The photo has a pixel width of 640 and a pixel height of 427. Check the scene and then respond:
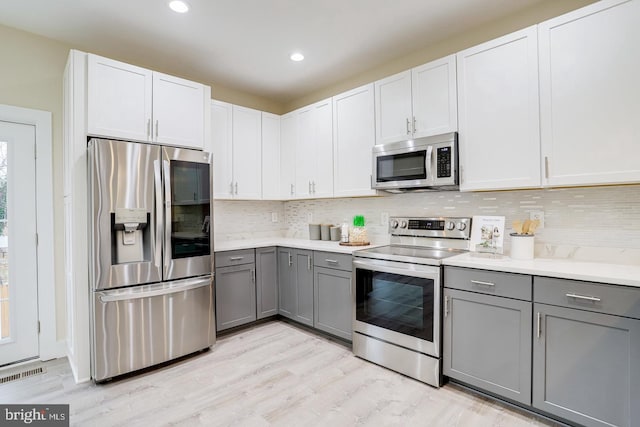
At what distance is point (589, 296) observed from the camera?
169 cm

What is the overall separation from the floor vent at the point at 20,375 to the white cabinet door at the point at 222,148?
200 cm

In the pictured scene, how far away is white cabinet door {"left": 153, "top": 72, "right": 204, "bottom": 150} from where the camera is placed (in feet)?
8.89

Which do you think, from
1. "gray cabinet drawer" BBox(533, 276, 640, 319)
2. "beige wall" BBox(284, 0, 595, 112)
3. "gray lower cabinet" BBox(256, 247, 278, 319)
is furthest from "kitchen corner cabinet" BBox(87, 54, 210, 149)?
"gray cabinet drawer" BBox(533, 276, 640, 319)

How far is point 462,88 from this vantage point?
240 centimetres

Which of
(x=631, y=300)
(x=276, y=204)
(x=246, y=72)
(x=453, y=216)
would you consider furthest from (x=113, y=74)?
(x=631, y=300)

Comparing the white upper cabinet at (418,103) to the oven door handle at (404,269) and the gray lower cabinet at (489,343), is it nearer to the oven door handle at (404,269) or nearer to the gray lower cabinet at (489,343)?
the oven door handle at (404,269)

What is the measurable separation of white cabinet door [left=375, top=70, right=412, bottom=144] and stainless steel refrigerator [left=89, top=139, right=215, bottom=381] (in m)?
1.58

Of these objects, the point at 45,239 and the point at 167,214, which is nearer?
the point at 167,214

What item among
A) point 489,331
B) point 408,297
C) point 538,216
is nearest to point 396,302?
point 408,297

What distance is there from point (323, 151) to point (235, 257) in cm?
144

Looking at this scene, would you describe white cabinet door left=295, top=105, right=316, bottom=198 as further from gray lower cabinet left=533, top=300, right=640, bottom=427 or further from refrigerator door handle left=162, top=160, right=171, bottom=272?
gray lower cabinet left=533, top=300, right=640, bottom=427

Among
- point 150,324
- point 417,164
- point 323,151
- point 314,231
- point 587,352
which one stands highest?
point 323,151

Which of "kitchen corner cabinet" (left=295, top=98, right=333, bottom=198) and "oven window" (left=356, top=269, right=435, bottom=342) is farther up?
"kitchen corner cabinet" (left=295, top=98, right=333, bottom=198)

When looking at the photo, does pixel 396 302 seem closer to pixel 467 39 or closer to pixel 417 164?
pixel 417 164
